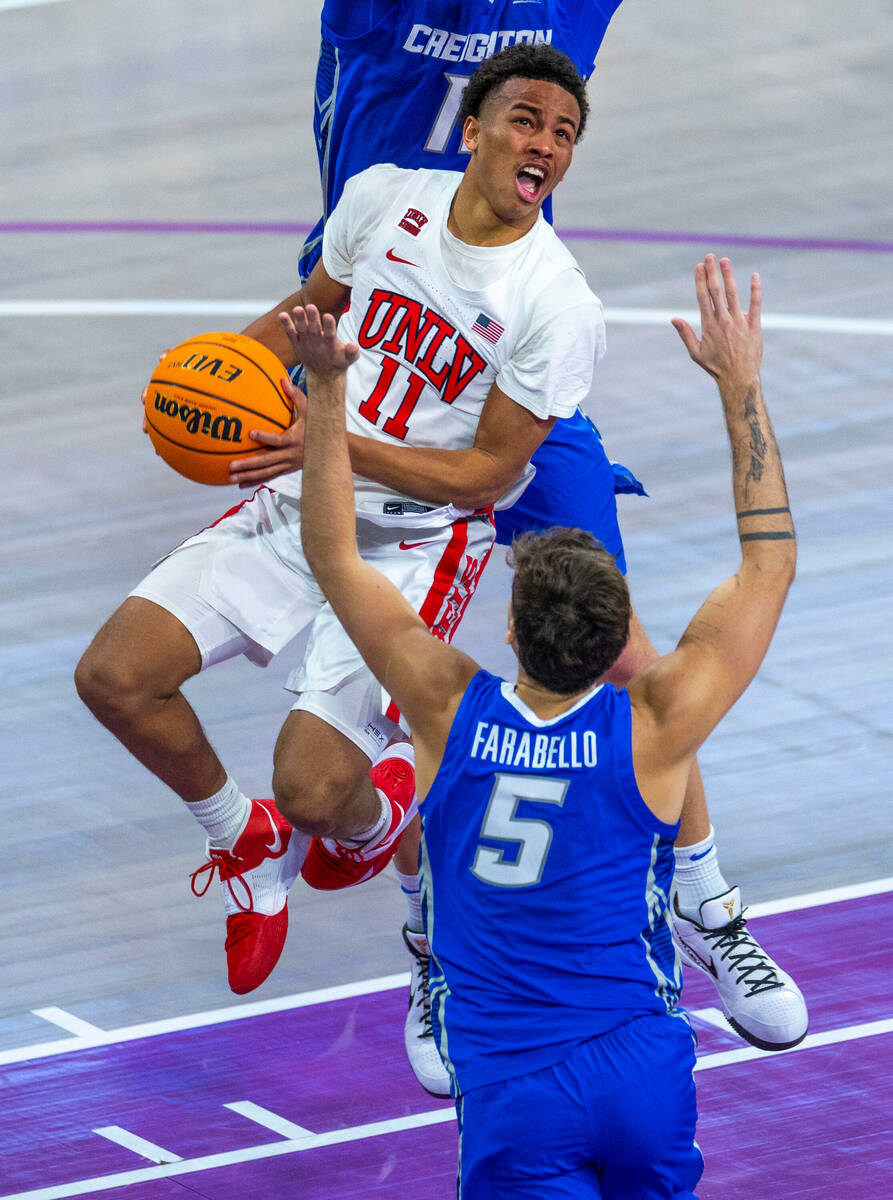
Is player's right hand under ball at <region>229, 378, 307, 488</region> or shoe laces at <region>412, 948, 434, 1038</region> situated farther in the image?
shoe laces at <region>412, 948, 434, 1038</region>

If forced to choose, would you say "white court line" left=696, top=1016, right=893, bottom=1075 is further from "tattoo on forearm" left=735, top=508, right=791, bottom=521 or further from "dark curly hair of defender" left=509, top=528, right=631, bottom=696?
"dark curly hair of defender" left=509, top=528, right=631, bottom=696

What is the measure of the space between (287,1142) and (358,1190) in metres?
0.35

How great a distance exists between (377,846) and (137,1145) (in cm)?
117

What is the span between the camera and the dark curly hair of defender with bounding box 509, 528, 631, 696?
15.1 feet

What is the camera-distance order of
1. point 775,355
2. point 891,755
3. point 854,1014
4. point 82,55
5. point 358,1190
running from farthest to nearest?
point 82,55 → point 775,355 → point 891,755 → point 854,1014 → point 358,1190

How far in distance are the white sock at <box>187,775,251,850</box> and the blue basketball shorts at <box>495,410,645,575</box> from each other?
1349 millimetres

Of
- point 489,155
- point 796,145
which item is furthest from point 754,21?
point 489,155

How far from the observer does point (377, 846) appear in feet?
21.9

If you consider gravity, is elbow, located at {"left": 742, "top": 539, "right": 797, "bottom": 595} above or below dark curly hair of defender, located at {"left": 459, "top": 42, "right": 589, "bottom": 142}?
below

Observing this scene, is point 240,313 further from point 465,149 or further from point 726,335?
point 726,335

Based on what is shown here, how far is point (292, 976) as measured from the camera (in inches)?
292

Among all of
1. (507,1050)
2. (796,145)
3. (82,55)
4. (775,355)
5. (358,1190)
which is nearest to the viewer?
(507,1050)

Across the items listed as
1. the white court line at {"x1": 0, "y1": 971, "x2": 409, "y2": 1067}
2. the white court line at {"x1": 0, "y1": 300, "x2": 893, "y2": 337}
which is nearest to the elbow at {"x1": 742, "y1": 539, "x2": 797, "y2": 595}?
the white court line at {"x1": 0, "y1": 971, "x2": 409, "y2": 1067}

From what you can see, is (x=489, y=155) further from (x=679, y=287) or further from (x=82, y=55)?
(x=82, y=55)
